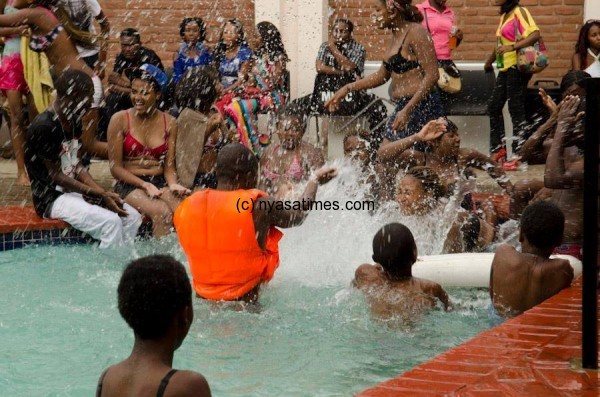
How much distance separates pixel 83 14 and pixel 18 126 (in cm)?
141

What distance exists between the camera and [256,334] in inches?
243

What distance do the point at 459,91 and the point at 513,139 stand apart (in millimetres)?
872

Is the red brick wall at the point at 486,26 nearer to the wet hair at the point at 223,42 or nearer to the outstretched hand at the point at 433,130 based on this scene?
the wet hair at the point at 223,42

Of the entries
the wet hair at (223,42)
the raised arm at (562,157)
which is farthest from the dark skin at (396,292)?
the wet hair at (223,42)

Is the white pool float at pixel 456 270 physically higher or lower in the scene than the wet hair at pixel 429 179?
lower

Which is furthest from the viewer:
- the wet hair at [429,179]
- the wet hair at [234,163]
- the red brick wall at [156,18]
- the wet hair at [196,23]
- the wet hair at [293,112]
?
the red brick wall at [156,18]

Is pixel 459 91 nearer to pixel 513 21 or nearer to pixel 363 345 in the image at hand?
pixel 513 21

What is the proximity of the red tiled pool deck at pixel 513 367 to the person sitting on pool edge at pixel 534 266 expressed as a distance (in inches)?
26.6

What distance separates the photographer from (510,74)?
39.9ft

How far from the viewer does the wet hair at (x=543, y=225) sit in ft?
19.2

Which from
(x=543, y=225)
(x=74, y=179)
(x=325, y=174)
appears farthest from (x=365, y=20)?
(x=543, y=225)

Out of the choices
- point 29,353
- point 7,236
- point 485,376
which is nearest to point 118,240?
point 7,236

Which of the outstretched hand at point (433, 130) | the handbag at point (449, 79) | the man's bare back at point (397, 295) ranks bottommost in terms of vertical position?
the man's bare back at point (397, 295)

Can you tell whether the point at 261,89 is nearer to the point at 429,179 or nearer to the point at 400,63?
the point at 400,63
